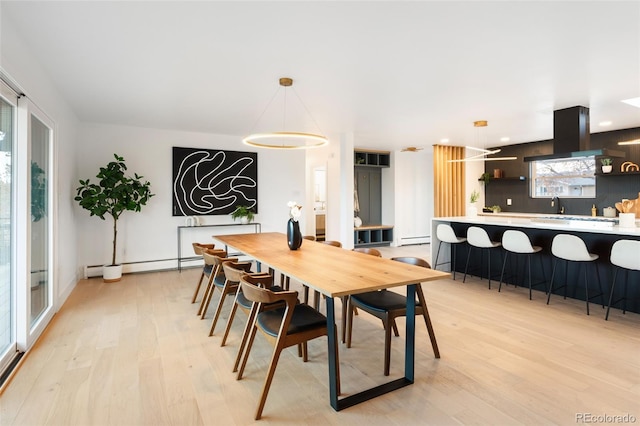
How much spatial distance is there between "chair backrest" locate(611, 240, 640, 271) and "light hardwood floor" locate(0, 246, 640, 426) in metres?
0.57

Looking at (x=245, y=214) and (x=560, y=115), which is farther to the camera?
(x=245, y=214)

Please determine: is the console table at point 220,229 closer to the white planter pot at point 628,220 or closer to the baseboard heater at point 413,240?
the baseboard heater at point 413,240

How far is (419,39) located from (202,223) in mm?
4761

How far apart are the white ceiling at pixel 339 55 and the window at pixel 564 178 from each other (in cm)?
206

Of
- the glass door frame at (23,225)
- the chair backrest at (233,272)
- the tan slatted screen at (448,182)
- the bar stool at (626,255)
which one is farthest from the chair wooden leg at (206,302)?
the tan slatted screen at (448,182)

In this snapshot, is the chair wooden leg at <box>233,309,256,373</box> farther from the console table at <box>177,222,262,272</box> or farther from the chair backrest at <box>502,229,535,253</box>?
the console table at <box>177,222,262,272</box>

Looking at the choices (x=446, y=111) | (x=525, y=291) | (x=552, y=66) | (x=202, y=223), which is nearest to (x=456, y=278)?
(x=525, y=291)

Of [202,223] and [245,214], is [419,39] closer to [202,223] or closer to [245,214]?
[245,214]

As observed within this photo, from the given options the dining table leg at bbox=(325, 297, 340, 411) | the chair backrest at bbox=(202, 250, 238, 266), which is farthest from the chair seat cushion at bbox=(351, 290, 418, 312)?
the chair backrest at bbox=(202, 250, 238, 266)

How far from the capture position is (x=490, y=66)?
314cm

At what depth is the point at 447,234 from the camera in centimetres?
512

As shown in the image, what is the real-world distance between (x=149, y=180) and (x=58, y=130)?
6.37 ft

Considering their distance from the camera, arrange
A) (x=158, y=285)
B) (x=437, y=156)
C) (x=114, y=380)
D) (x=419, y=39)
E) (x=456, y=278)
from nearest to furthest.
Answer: (x=114, y=380) → (x=419, y=39) → (x=158, y=285) → (x=456, y=278) → (x=437, y=156)

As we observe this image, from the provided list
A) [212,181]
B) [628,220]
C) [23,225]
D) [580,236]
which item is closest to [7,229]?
[23,225]
